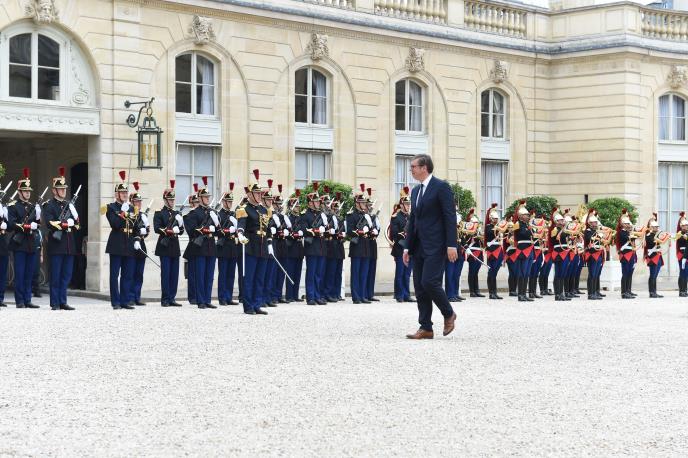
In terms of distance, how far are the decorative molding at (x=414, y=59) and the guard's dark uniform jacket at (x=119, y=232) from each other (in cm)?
1117

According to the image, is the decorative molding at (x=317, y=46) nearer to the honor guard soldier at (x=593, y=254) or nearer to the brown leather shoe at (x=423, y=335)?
the honor guard soldier at (x=593, y=254)

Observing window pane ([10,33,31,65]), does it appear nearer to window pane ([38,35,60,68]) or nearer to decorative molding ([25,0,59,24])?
window pane ([38,35,60,68])

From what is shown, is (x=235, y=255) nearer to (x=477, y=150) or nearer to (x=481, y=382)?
(x=481, y=382)

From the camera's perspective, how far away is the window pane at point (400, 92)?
28906mm

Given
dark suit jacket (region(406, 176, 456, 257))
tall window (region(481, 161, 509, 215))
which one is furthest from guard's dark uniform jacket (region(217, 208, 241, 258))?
tall window (region(481, 161, 509, 215))

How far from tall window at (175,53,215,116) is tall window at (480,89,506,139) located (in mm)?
7818

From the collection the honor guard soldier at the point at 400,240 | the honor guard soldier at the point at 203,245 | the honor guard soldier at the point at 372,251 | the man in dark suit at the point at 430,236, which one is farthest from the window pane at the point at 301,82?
the man in dark suit at the point at 430,236

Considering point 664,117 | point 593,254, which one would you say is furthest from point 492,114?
point 593,254

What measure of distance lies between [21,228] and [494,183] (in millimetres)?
15216

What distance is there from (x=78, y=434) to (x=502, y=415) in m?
2.73

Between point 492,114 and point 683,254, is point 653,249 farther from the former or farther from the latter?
point 492,114

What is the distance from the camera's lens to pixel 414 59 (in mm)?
28594

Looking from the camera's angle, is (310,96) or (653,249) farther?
(310,96)

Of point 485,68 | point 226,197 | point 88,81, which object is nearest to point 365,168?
point 485,68
